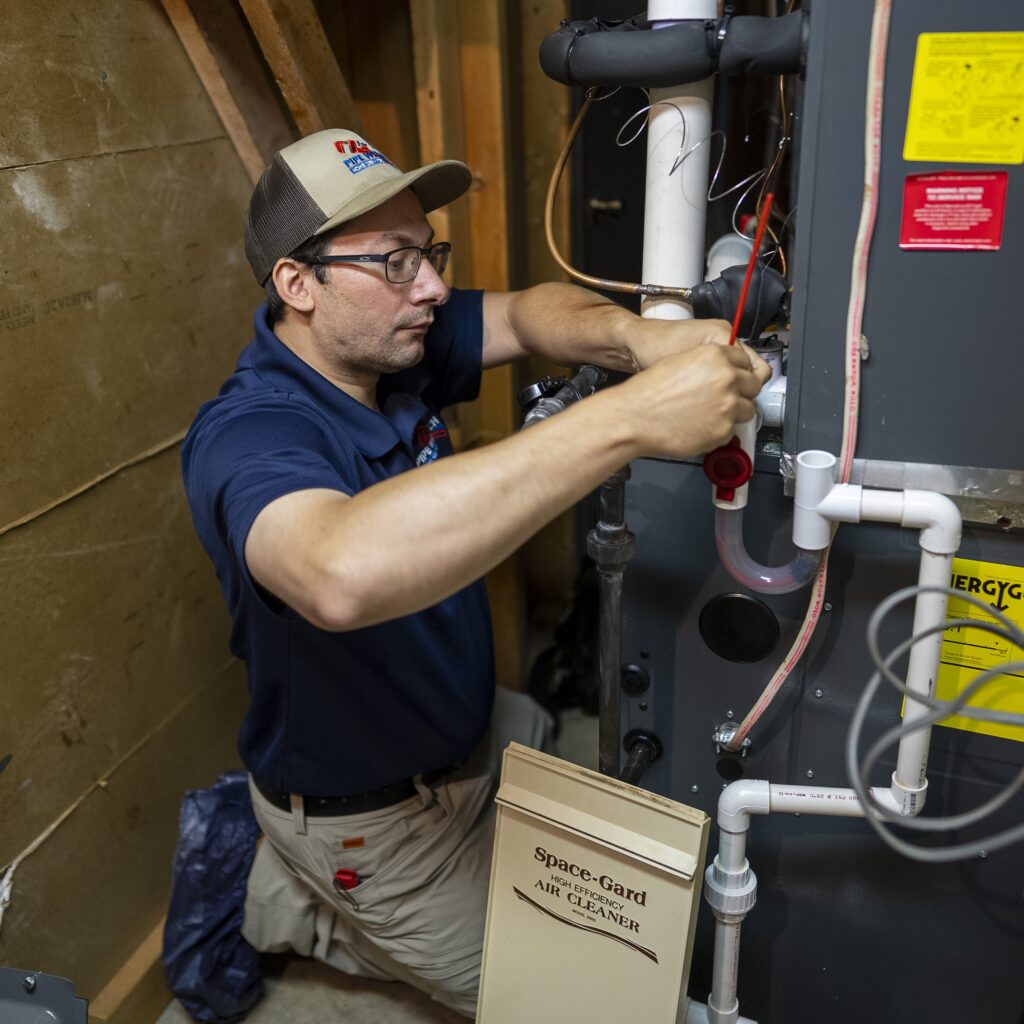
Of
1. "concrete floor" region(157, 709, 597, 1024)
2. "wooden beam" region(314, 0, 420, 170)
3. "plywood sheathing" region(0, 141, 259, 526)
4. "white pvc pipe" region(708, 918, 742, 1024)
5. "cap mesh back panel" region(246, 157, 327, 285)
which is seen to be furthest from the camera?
"wooden beam" region(314, 0, 420, 170)

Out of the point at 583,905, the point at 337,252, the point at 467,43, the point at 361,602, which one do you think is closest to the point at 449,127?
the point at 467,43

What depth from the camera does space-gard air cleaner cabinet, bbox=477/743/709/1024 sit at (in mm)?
1126

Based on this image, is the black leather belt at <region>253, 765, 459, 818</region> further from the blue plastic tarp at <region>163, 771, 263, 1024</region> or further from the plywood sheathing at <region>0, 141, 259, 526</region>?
the plywood sheathing at <region>0, 141, 259, 526</region>

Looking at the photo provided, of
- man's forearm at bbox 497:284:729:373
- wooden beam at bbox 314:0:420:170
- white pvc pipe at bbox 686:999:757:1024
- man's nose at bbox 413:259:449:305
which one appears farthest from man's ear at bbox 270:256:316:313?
white pvc pipe at bbox 686:999:757:1024

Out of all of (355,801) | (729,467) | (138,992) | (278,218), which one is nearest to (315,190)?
(278,218)

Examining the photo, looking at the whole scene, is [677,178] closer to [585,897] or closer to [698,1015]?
[585,897]

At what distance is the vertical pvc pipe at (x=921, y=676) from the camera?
1.00 metres

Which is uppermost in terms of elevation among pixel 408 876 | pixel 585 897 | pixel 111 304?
pixel 111 304

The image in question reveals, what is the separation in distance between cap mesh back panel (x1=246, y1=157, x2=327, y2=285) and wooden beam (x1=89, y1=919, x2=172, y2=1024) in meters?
1.24

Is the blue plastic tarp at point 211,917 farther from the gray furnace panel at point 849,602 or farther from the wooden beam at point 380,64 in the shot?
the wooden beam at point 380,64

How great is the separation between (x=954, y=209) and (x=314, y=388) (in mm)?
818

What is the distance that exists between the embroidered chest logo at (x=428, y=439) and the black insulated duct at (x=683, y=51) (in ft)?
1.85

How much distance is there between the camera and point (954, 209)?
93 cm

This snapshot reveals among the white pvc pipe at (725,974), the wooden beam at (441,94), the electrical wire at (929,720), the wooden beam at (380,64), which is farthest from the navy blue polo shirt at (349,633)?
Result: the wooden beam at (380,64)
